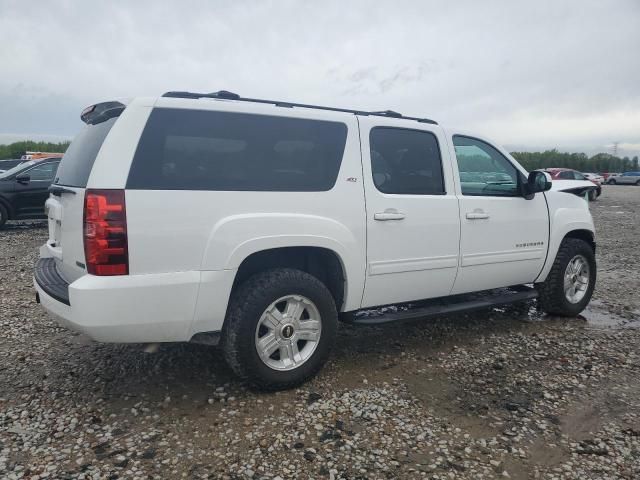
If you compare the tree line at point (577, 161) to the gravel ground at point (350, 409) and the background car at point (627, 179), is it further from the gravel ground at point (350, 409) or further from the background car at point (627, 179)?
the gravel ground at point (350, 409)

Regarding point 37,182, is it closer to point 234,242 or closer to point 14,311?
point 14,311

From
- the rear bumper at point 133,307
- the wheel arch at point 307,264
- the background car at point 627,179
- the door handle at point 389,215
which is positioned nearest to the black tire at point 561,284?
the door handle at point 389,215

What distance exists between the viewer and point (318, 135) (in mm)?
3598

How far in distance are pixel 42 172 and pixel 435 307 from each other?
10.3 metres

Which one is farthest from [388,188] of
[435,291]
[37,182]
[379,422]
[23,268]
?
[37,182]

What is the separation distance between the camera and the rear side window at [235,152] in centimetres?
298

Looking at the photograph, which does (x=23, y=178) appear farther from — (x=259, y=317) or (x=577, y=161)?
(x=577, y=161)

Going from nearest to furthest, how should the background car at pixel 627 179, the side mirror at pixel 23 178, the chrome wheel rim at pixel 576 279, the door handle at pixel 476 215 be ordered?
the door handle at pixel 476 215, the chrome wheel rim at pixel 576 279, the side mirror at pixel 23 178, the background car at pixel 627 179

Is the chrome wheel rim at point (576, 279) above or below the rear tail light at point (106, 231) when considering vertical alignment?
below

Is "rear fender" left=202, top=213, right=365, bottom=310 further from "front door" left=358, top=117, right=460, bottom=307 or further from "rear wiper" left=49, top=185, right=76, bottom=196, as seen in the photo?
"rear wiper" left=49, top=185, right=76, bottom=196

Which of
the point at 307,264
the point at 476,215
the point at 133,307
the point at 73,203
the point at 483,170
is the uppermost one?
the point at 483,170

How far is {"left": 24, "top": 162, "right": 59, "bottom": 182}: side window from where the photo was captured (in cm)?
1121

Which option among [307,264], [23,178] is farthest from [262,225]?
[23,178]

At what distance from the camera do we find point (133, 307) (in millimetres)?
2877
